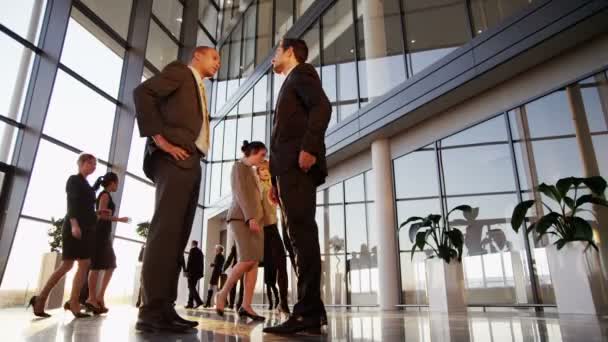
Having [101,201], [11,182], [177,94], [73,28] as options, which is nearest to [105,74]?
[73,28]

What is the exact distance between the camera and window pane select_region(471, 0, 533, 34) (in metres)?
4.91

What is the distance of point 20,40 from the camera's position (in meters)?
7.75

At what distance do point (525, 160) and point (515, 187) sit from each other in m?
0.36

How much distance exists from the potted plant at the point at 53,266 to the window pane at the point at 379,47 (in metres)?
5.73

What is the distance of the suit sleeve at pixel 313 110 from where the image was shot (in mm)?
1895

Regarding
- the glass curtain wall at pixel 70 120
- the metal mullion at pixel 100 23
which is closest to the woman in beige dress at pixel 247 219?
the glass curtain wall at pixel 70 120

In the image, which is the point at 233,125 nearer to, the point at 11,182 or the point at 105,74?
the point at 105,74

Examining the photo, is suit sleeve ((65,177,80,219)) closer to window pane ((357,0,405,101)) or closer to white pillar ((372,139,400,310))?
white pillar ((372,139,400,310))

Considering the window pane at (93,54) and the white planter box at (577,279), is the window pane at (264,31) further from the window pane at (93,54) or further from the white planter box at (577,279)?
the white planter box at (577,279)

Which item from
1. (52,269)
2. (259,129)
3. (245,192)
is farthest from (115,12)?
(245,192)

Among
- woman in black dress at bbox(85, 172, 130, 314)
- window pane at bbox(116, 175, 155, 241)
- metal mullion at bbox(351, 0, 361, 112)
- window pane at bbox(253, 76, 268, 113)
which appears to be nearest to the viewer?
woman in black dress at bbox(85, 172, 130, 314)

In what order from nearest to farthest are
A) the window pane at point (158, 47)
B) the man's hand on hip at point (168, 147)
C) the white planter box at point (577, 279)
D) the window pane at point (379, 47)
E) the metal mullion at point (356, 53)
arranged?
the man's hand on hip at point (168, 147) < the white planter box at point (577, 279) < the window pane at point (379, 47) < the metal mullion at point (356, 53) < the window pane at point (158, 47)

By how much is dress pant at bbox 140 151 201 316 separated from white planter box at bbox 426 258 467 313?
12.8 feet

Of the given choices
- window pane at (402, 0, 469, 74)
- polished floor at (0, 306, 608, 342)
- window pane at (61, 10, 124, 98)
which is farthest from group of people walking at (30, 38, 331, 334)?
window pane at (61, 10, 124, 98)
